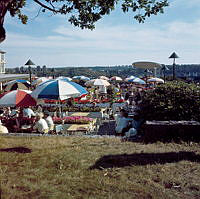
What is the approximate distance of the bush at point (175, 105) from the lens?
7573mm

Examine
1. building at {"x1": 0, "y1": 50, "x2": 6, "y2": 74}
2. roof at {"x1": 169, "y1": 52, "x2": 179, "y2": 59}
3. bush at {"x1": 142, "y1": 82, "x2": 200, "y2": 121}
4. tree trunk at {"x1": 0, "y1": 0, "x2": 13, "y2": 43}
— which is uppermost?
building at {"x1": 0, "y1": 50, "x2": 6, "y2": 74}

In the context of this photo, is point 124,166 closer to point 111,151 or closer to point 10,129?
point 111,151

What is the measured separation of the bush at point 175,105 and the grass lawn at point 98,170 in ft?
5.44

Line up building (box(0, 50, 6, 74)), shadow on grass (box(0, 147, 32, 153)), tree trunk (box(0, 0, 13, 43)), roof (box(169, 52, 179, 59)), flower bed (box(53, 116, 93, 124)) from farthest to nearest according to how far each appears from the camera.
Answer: building (box(0, 50, 6, 74)) → roof (box(169, 52, 179, 59)) → flower bed (box(53, 116, 93, 124)) → shadow on grass (box(0, 147, 32, 153)) → tree trunk (box(0, 0, 13, 43))

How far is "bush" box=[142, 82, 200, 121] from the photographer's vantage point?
298 inches

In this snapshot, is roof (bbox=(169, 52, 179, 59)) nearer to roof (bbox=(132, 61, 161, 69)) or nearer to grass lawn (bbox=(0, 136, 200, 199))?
roof (bbox=(132, 61, 161, 69))

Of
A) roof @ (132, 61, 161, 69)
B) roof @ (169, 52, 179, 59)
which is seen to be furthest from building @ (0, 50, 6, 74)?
roof @ (132, 61, 161, 69)

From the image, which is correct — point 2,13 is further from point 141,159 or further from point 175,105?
point 175,105

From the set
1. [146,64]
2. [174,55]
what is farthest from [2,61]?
[146,64]

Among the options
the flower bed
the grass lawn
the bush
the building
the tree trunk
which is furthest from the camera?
the building

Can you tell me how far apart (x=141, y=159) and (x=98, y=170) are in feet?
3.55

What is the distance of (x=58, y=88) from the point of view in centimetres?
834

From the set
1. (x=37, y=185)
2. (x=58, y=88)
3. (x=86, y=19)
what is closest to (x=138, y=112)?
(x=58, y=88)

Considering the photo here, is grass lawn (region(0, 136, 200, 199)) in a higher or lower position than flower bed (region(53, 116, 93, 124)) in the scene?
lower
